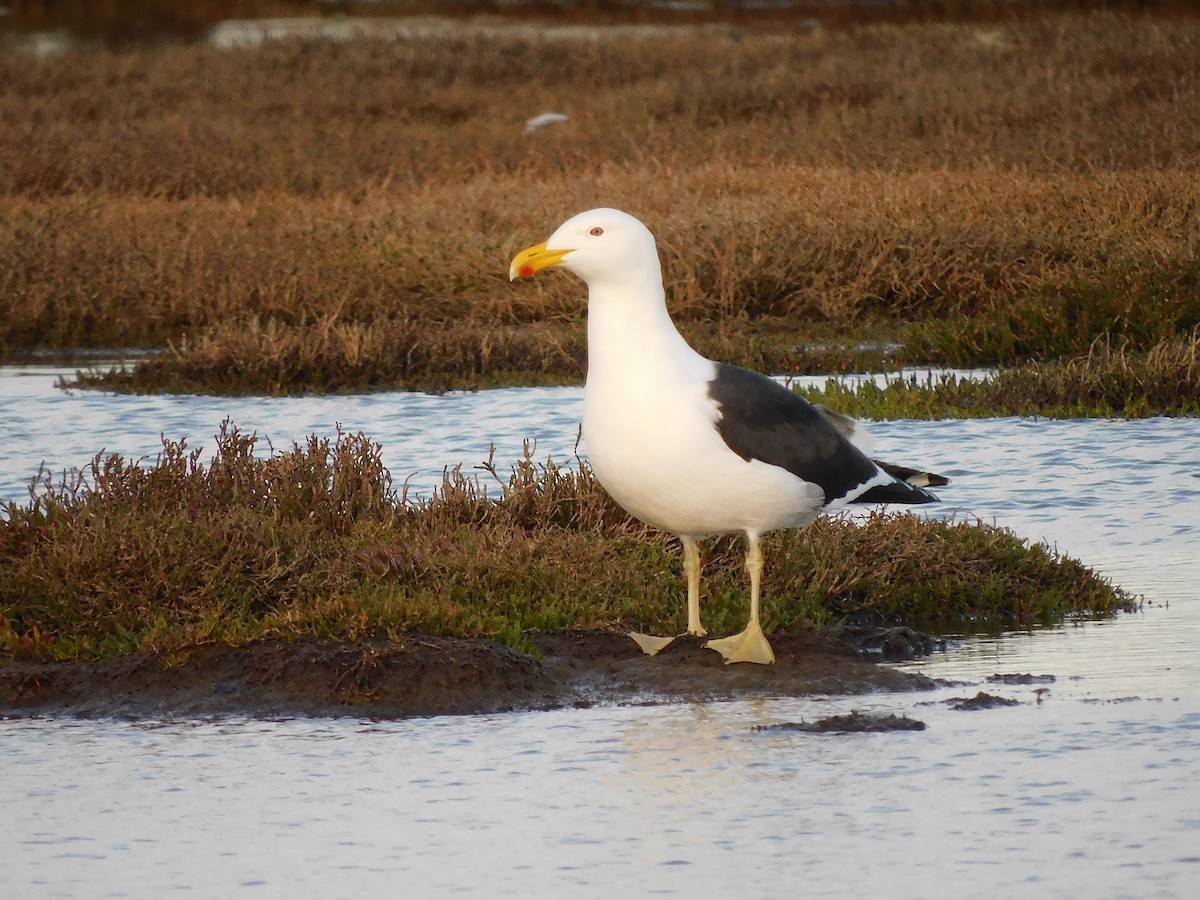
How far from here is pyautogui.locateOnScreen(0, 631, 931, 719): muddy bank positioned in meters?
6.44

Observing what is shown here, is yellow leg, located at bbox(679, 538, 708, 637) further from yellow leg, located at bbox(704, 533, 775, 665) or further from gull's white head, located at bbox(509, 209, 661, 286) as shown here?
gull's white head, located at bbox(509, 209, 661, 286)

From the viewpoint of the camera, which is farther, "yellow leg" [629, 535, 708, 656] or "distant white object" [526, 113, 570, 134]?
"distant white object" [526, 113, 570, 134]

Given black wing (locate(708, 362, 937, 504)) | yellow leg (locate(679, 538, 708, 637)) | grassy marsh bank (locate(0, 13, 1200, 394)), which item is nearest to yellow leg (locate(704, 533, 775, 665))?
yellow leg (locate(679, 538, 708, 637))

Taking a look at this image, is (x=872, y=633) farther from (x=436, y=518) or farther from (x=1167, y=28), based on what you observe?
(x=1167, y=28)

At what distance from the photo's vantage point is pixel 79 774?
5.74 m

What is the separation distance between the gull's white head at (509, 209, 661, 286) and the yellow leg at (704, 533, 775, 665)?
1012mm

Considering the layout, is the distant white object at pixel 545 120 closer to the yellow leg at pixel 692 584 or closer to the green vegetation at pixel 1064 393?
the green vegetation at pixel 1064 393

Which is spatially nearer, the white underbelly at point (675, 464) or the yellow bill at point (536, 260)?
the white underbelly at point (675, 464)

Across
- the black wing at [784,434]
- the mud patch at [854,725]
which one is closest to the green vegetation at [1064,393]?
the black wing at [784,434]

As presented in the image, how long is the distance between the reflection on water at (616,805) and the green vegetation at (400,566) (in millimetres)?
762

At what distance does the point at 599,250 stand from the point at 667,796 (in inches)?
76.0

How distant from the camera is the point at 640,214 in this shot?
1812 centimetres

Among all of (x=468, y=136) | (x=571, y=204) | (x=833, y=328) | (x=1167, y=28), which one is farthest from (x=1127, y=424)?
(x=1167, y=28)

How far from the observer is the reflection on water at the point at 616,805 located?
15.7 ft
